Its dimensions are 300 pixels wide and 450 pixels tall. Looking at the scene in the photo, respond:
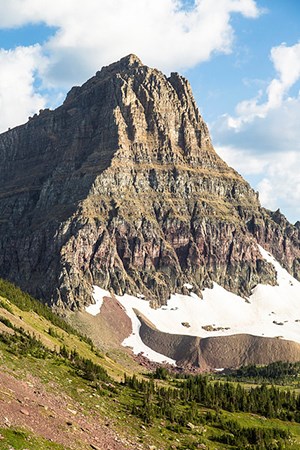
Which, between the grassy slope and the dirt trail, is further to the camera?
the grassy slope

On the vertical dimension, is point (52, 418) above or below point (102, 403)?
below

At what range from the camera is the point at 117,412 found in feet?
196

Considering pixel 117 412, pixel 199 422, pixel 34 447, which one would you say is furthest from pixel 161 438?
pixel 34 447

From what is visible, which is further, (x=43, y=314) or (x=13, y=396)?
(x=43, y=314)

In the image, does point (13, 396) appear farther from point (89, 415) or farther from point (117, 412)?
point (117, 412)

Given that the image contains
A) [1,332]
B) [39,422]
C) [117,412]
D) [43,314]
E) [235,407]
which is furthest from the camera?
[43,314]

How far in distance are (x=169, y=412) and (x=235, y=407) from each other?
32.9 metres

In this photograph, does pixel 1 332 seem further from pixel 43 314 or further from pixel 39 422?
pixel 43 314

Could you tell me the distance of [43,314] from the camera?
522 feet

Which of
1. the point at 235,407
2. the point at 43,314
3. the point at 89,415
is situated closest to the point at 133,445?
the point at 89,415

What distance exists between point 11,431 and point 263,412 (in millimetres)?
66519

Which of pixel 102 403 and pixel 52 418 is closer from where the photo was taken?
pixel 52 418

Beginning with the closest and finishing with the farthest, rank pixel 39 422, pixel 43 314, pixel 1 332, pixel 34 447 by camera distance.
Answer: pixel 34 447 → pixel 39 422 → pixel 1 332 → pixel 43 314

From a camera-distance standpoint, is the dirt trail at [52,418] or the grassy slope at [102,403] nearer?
the dirt trail at [52,418]
